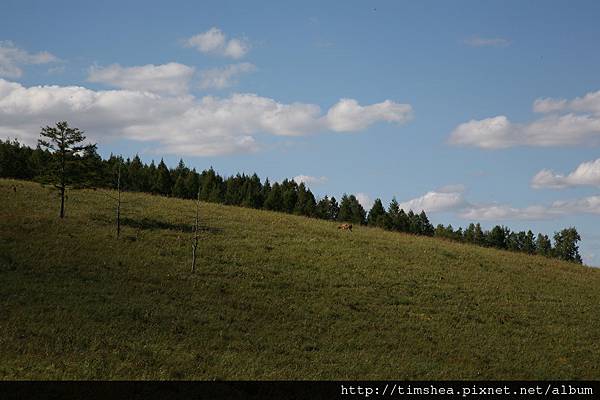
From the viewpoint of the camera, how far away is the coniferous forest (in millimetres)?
92812

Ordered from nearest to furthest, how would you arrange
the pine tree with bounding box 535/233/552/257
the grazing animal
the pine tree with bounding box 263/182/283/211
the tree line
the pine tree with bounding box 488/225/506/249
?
the grazing animal, the tree line, the pine tree with bounding box 263/182/283/211, the pine tree with bounding box 488/225/506/249, the pine tree with bounding box 535/233/552/257

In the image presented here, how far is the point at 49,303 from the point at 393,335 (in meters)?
15.1

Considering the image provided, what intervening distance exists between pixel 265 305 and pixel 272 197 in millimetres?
86322

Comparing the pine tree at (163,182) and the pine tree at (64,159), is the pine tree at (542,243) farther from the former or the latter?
the pine tree at (64,159)

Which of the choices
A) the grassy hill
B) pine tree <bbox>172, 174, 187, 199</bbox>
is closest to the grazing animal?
the grassy hill

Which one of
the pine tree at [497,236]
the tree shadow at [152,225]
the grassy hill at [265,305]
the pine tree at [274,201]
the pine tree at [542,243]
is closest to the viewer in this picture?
the grassy hill at [265,305]

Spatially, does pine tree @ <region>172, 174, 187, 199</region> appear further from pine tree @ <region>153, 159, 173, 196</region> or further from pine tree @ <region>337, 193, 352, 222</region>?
pine tree @ <region>337, 193, 352, 222</region>

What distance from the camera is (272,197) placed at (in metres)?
112

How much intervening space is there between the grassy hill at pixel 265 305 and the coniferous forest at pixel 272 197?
4860 centimetres

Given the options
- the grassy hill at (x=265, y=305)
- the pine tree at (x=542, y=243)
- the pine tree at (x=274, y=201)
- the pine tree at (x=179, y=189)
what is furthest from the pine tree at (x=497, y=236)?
the grassy hill at (x=265, y=305)

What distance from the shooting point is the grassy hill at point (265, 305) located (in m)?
18.4

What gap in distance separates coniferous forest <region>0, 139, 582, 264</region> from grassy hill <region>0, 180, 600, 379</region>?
48.6 m

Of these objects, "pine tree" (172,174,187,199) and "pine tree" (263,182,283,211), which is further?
"pine tree" (263,182,283,211)

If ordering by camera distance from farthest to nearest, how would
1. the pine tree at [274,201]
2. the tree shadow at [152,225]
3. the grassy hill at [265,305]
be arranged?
the pine tree at [274,201] < the tree shadow at [152,225] < the grassy hill at [265,305]
